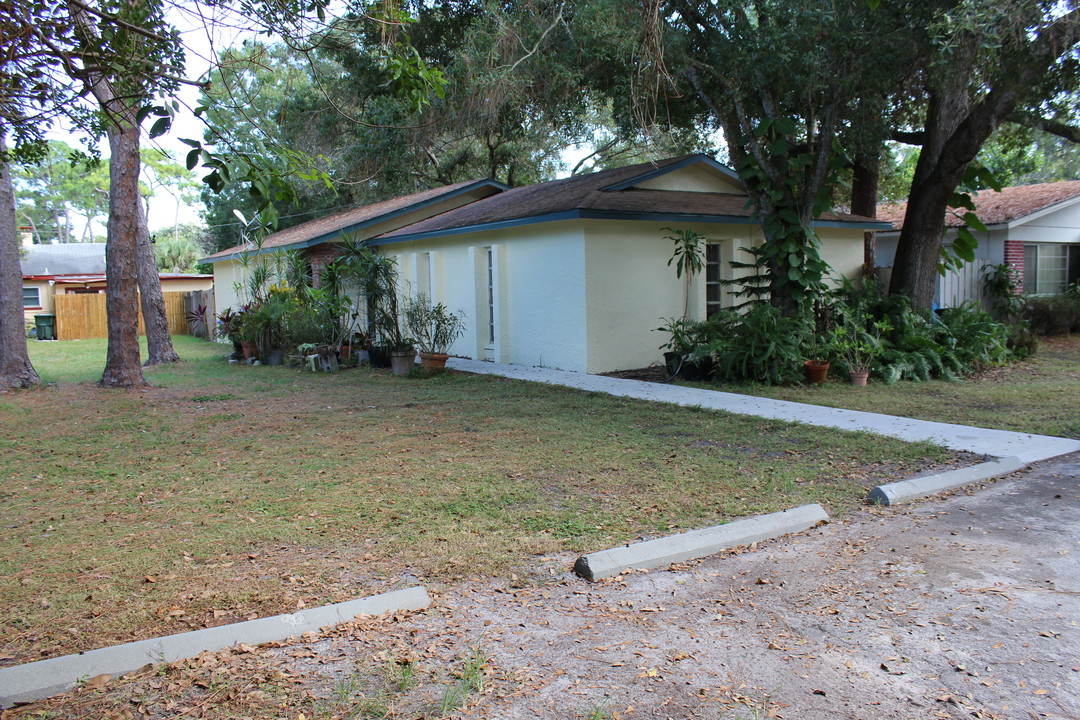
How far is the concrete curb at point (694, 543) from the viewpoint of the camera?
4320mm

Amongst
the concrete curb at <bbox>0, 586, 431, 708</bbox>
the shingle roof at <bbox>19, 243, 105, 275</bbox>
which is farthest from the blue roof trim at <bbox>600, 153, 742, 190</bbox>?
the shingle roof at <bbox>19, 243, 105, 275</bbox>

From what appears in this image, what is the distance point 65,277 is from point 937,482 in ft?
117

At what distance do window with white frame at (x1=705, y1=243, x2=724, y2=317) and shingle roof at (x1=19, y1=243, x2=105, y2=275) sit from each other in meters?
37.8

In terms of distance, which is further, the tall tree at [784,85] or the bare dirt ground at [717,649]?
the tall tree at [784,85]

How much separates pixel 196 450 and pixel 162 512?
89.5 inches

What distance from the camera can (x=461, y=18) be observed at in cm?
1622

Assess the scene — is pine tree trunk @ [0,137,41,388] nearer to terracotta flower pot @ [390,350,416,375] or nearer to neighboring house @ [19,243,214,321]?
terracotta flower pot @ [390,350,416,375]

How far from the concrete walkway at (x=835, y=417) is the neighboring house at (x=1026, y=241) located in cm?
1035

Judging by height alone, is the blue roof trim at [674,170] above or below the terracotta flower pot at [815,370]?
above

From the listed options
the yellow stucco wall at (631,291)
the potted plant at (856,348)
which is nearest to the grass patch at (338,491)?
the yellow stucco wall at (631,291)

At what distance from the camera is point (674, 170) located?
14.5 m

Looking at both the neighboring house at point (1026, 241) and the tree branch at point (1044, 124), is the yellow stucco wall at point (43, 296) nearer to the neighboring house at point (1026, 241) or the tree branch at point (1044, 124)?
the neighboring house at point (1026, 241)

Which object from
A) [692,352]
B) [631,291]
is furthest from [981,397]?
[631,291]

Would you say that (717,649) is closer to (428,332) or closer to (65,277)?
(428,332)
